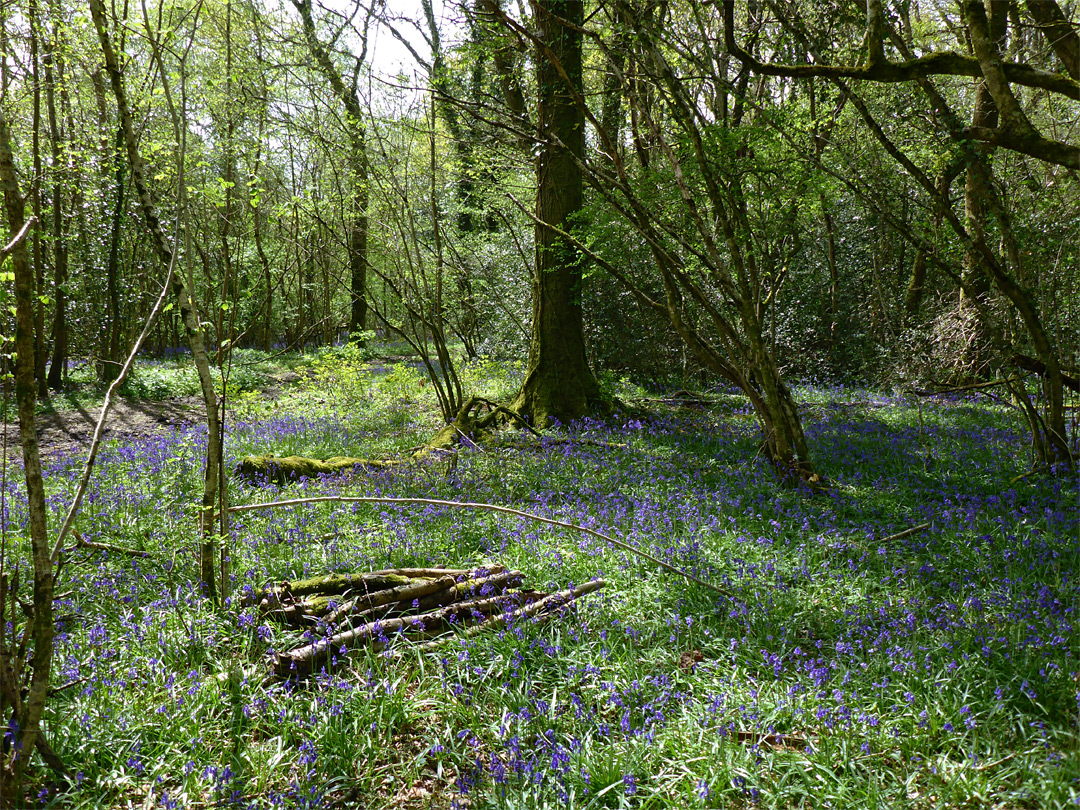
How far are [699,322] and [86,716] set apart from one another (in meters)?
10.9

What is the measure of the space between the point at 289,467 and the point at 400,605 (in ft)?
12.1

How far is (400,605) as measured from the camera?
3.70 metres

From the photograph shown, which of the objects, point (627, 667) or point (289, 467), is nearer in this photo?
point (627, 667)

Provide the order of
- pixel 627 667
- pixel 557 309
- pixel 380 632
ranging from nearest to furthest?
pixel 627 667
pixel 380 632
pixel 557 309

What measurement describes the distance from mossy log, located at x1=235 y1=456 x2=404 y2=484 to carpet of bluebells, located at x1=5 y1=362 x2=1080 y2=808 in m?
0.78

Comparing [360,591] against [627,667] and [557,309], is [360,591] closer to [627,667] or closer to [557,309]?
[627,667]

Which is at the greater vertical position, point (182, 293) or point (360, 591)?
point (182, 293)

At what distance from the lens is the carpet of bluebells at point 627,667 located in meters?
2.48

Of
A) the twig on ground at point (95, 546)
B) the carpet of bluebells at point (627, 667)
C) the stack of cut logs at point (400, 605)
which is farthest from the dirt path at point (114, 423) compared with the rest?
the stack of cut logs at point (400, 605)

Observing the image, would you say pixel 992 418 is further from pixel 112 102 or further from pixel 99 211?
pixel 112 102

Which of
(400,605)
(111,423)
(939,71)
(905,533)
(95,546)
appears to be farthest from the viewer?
(111,423)

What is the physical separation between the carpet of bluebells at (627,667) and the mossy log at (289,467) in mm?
783

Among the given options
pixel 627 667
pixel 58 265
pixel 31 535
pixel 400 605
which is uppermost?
pixel 58 265

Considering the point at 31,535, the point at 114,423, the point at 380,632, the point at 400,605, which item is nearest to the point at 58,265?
the point at 114,423
